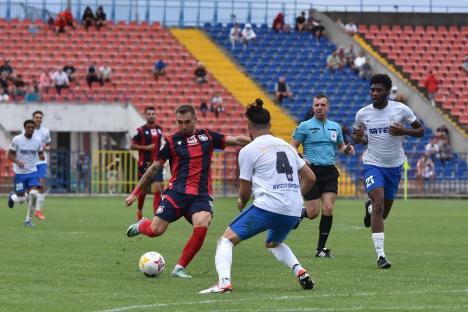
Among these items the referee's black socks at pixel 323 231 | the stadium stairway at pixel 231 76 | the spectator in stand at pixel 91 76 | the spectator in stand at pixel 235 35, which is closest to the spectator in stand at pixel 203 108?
the stadium stairway at pixel 231 76

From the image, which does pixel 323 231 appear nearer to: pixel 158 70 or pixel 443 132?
pixel 443 132

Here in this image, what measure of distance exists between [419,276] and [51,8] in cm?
4034

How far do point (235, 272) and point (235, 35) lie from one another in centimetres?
3815

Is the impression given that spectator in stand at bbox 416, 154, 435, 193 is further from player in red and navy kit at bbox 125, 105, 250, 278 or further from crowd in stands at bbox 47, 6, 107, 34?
player in red and navy kit at bbox 125, 105, 250, 278

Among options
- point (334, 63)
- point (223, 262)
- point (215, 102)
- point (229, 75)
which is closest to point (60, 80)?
point (215, 102)

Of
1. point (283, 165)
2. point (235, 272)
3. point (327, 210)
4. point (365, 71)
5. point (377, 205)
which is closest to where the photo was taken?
point (283, 165)

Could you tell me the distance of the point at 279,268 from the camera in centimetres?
1377

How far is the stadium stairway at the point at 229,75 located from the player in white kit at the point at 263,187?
32204mm

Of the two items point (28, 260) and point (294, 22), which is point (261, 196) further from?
point (294, 22)

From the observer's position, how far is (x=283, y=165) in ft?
35.8

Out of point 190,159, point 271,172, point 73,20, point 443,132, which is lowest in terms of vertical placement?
point 443,132

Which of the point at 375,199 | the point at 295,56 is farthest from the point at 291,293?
the point at 295,56

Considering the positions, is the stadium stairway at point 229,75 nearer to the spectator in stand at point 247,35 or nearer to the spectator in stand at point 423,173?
the spectator in stand at point 247,35

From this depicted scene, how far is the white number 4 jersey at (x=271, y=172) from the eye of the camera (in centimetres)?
1085
